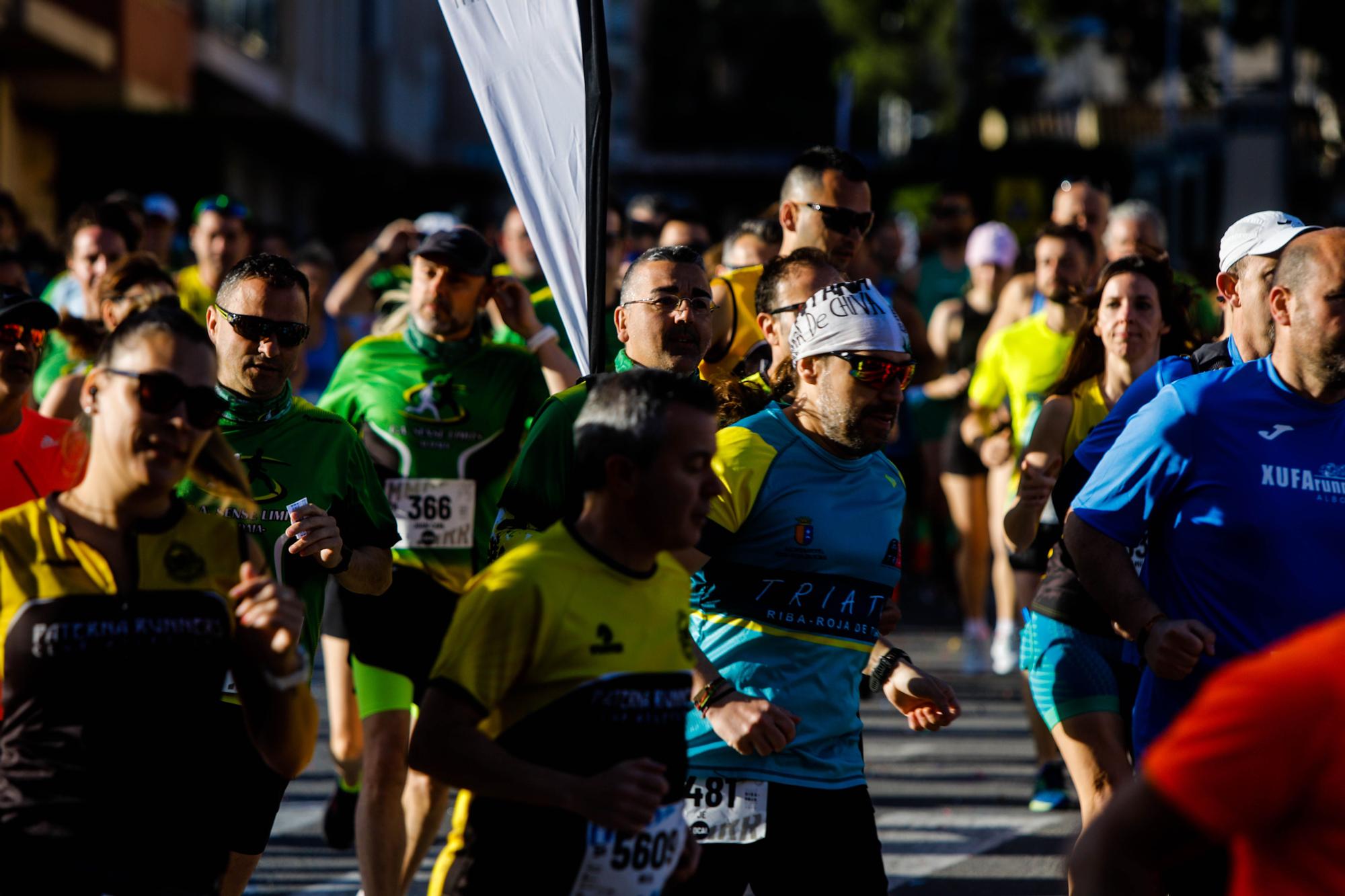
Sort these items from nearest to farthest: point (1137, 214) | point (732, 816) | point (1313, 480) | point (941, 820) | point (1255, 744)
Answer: point (1255, 744) → point (1313, 480) → point (732, 816) → point (941, 820) → point (1137, 214)

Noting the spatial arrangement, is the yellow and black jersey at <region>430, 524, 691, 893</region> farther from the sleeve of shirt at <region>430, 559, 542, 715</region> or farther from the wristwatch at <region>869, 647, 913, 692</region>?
the wristwatch at <region>869, 647, 913, 692</region>

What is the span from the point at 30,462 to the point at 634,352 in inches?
59.4

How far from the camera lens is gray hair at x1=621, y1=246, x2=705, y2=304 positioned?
5.10m

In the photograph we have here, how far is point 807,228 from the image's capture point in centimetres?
689

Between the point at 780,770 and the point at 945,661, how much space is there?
7142mm

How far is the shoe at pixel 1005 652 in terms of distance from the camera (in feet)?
34.9

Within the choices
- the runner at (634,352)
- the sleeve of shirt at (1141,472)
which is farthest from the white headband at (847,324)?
the sleeve of shirt at (1141,472)

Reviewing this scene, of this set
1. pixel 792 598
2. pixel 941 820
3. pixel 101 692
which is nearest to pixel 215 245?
pixel 941 820

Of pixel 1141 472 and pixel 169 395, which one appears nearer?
pixel 169 395

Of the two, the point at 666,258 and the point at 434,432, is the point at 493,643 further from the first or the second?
the point at 434,432

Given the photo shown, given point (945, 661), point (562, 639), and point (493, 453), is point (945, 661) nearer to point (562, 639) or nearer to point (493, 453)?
point (493, 453)

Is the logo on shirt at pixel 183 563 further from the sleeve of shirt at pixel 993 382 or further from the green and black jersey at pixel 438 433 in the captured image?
the sleeve of shirt at pixel 993 382

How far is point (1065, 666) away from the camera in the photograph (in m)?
5.55

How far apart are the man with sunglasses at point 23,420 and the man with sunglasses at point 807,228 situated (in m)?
2.47
